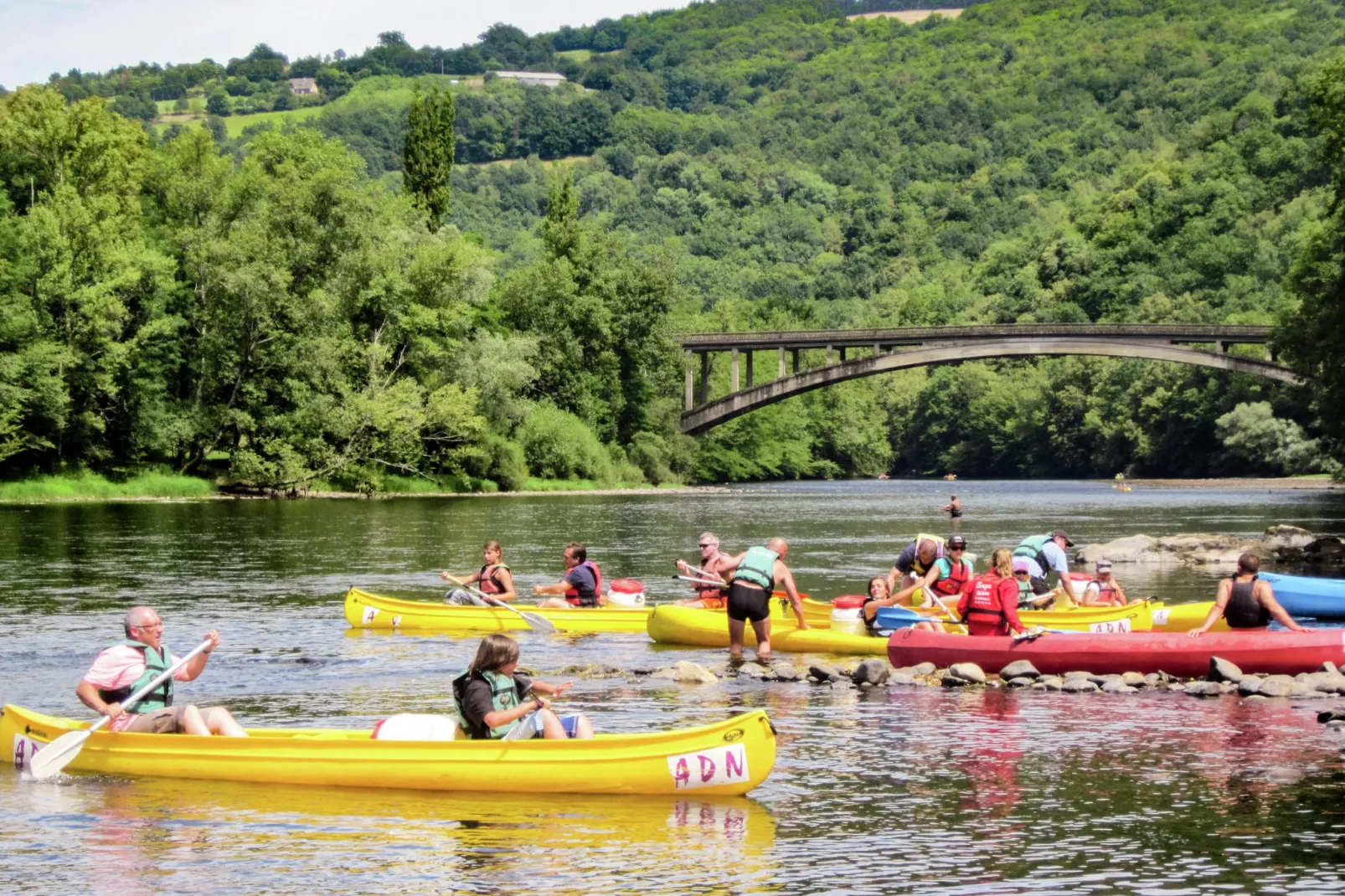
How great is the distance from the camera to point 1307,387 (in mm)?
57781

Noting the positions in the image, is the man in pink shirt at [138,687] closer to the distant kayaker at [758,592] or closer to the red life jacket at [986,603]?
the distant kayaker at [758,592]

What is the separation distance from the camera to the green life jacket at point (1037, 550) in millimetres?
25203

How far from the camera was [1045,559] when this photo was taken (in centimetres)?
2538

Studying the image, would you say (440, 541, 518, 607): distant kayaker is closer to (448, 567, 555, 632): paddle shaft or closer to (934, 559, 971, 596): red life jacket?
(448, 567, 555, 632): paddle shaft

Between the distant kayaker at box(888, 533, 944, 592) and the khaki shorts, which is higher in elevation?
the distant kayaker at box(888, 533, 944, 592)

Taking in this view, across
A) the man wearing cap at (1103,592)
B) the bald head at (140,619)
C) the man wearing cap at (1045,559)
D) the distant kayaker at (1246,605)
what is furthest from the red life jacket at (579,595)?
the bald head at (140,619)

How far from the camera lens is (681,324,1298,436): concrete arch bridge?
88.2 m

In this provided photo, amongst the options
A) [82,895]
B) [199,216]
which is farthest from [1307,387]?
[82,895]

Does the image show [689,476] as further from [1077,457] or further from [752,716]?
[752,716]

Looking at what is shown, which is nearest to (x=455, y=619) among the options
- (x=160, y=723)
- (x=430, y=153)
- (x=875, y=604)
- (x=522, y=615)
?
(x=522, y=615)

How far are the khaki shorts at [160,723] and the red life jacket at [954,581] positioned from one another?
11037mm

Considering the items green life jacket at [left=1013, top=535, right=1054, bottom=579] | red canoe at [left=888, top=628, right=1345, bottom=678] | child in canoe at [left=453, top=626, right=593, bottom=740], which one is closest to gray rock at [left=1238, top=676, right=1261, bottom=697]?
red canoe at [left=888, top=628, right=1345, bottom=678]

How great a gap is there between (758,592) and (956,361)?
75835 millimetres

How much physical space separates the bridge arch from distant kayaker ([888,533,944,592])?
220 ft
